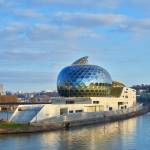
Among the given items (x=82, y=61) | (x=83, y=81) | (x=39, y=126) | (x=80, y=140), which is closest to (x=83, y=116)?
(x=39, y=126)

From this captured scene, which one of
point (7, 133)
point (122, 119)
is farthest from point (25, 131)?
point (122, 119)

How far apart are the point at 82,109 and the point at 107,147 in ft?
91.9

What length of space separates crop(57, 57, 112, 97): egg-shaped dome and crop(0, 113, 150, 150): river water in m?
22.6

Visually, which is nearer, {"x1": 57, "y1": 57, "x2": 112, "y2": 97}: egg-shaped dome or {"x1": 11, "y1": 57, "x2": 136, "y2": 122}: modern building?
{"x1": 11, "y1": 57, "x2": 136, "y2": 122}: modern building

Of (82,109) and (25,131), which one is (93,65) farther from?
(25,131)

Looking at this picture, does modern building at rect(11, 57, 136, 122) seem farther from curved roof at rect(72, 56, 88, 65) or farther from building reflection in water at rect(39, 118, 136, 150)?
building reflection in water at rect(39, 118, 136, 150)

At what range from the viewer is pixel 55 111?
56781mm

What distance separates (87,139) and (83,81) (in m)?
30.4

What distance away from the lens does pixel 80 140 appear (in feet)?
137

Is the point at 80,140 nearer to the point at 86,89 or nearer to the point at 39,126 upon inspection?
the point at 39,126

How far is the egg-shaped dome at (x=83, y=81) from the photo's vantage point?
72812 mm

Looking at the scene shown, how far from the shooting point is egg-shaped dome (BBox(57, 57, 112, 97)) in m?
72.8

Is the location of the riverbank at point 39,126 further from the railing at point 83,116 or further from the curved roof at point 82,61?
the curved roof at point 82,61

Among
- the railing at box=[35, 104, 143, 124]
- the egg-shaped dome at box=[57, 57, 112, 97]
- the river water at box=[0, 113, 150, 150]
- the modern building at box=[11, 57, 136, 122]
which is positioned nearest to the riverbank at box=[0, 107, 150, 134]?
the railing at box=[35, 104, 143, 124]
